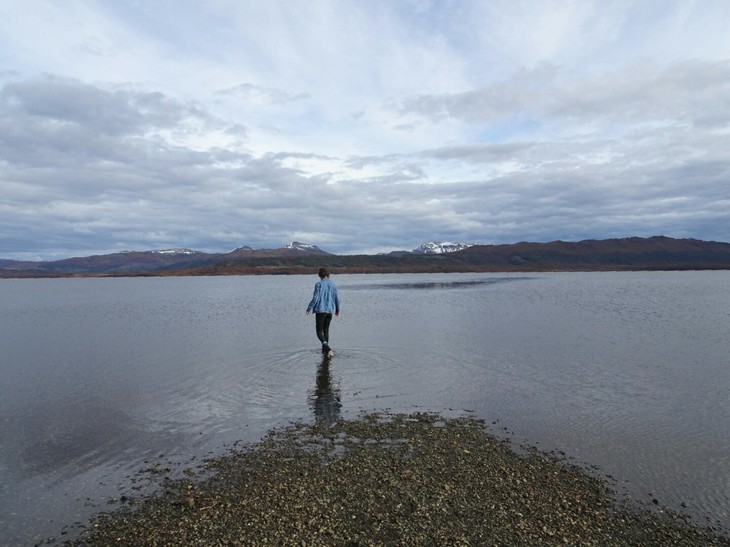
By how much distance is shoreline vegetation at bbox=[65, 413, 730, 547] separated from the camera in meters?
7.49

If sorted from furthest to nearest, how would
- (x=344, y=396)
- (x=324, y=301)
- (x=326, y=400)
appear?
(x=324, y=301), (x=344, y=396), (x=326, y=400)

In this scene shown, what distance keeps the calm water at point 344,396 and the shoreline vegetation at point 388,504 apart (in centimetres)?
87

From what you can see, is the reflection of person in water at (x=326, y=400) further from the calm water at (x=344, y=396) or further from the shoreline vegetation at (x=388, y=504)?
the shoreline vegetation at (x=388, y=504)

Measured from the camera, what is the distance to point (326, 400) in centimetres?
1525

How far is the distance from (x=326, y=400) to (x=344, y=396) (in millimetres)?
729

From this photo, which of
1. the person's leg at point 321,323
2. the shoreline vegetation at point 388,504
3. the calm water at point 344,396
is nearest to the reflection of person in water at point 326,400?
the calm water at point 344,396

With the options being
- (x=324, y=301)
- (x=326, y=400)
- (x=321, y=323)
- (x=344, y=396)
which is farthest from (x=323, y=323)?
(x=326, y=400)

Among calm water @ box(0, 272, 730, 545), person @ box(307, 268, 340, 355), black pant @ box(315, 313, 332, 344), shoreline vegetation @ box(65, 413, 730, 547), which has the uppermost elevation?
person @ box(307, 268, 340, 355)

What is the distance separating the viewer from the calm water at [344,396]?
987 centimetres

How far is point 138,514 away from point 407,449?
18.2 ft

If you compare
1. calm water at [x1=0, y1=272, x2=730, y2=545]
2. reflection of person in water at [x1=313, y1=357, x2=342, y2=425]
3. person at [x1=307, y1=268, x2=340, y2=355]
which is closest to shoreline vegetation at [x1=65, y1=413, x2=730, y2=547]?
calm water at [x1=0, y1=272, x2=730, y2=545]

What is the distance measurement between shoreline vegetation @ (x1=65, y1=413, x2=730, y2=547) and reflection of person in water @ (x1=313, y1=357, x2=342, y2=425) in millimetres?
2232

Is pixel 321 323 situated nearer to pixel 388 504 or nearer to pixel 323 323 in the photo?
pixel 323 323

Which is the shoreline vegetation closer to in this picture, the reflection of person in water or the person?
the reflection of person in water
